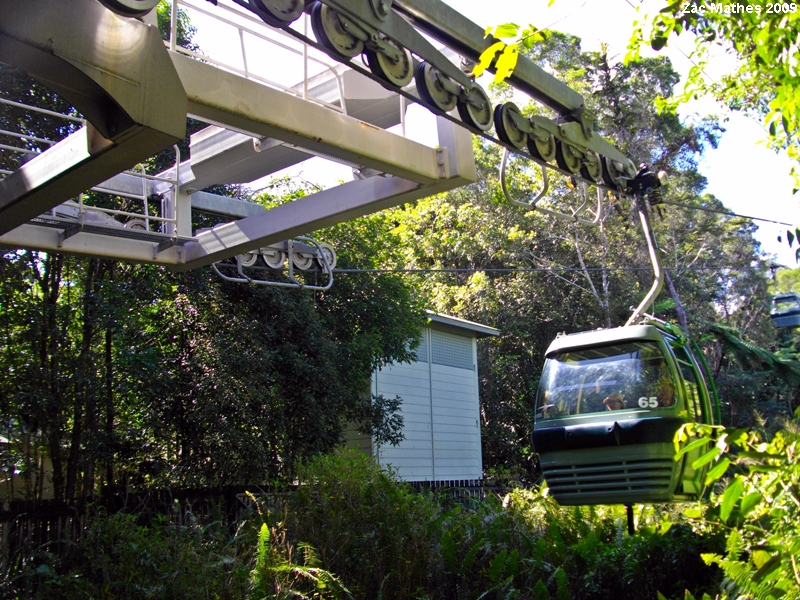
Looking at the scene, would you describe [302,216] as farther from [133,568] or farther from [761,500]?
[761,500]

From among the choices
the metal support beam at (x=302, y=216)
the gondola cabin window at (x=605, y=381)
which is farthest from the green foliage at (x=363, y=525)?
the metal support beam at (x=302, y=216)

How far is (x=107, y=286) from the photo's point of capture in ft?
35.6

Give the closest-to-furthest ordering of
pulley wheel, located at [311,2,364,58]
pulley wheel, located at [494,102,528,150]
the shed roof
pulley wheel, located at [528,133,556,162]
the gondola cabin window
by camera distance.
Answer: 1. pulley wheel, located at [311,2,364,58]
2. pulley wheel, located at [494,102,528,150]
3. pulley wheel, located at [528,133,556,162]
4. the gondola cabin window
5. the shed roof

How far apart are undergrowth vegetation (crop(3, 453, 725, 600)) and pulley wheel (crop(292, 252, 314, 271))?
263cm

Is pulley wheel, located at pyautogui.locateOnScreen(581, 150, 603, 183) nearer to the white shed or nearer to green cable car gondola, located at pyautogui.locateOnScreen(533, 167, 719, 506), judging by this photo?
green cable car gondola, located at pyautogui.locateOnScreen(533, 167, 719, 506)

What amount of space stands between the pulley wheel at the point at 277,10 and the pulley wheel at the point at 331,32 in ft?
0.57

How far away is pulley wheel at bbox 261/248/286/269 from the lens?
10133mm

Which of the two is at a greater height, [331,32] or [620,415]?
[331,32]

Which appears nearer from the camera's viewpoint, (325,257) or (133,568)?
(133,568)

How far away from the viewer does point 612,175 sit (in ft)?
31.3

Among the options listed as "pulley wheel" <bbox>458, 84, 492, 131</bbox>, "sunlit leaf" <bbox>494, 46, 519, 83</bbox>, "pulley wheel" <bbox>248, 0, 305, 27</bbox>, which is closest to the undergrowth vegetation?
"pulley wheel" <bbox>458, 84, 492, 131</bbox>

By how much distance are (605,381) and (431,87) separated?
385 centimetres

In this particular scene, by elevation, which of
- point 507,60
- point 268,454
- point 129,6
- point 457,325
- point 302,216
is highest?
point 457,325

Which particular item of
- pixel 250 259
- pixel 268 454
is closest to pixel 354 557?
pixel 250 259
